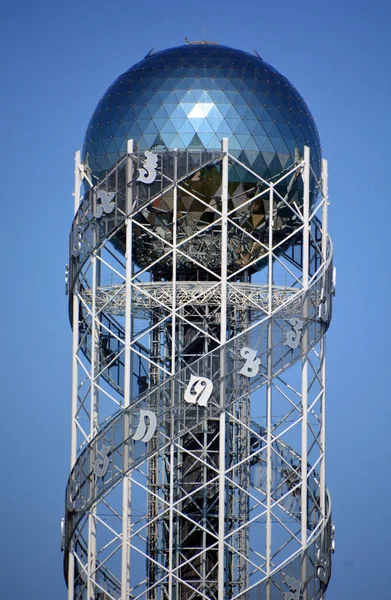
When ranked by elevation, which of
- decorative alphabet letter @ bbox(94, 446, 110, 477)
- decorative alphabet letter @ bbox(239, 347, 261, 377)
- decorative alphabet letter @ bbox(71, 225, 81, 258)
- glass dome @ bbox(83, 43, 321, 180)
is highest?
glass dome @ bbox(83, 43, 321, 180)

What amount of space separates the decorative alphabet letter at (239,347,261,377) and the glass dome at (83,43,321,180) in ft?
15.5

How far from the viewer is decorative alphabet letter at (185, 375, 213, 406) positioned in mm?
41188

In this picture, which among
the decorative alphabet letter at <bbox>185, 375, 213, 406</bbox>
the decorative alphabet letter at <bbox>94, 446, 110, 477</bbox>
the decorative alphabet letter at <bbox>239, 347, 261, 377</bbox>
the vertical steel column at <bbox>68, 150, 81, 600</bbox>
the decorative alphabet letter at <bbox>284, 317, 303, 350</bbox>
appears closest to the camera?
the decorative alphabet letter at <bbox>185, 375, 213, 406</bbox>

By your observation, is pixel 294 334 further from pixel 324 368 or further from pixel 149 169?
pixel 149 169

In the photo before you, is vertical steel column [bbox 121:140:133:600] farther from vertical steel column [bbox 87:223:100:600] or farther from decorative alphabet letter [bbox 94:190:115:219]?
vertical steel column [bbox 87:223:100:600]

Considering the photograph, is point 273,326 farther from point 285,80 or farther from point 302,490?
point 285,80

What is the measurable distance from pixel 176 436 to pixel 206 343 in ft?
11.8

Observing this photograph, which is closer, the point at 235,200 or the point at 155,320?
the point at 235,200

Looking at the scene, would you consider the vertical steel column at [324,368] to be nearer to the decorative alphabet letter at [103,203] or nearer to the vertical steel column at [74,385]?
the decorative alphabet letter at [103,203]

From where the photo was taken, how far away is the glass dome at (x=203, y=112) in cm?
4212

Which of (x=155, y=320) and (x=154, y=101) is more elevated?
(x=154, y=101)

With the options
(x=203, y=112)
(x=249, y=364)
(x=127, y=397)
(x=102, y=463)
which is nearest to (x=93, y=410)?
(x=102, y=463)

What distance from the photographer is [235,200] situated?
42.3 metres

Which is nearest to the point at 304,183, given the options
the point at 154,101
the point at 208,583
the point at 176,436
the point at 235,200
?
the point at 235,200
